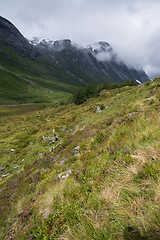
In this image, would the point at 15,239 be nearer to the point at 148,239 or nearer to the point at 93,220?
the point at 93,220

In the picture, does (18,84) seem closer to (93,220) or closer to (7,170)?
(7,170)

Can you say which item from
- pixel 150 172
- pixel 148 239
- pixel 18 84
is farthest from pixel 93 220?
pixel 18 84

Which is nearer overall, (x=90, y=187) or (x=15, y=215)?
(x=90, y=187)

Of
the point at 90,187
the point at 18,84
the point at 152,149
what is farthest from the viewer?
the point at 18,84

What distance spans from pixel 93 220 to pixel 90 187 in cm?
112

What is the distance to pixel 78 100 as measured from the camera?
52.0 m

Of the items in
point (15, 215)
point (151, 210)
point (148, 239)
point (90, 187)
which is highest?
point (151, 210)

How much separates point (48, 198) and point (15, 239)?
56.2 inches

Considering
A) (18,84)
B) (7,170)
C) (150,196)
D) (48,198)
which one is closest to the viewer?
(150,196)

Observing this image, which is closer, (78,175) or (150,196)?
(150,196)

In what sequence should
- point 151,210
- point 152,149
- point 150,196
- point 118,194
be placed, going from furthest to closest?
1. point 152,149
2. point 118,194
3. point 150,196
4. point 151,210

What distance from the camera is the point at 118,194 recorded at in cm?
227

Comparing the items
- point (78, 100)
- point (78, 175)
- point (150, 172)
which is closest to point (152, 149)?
point (150, 172)

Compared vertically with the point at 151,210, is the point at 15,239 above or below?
below
